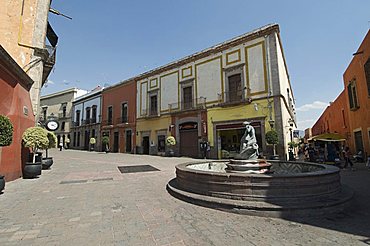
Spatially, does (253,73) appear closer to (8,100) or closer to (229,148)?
(229,148)

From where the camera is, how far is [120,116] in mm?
24594

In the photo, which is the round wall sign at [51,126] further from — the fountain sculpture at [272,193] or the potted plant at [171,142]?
the fountain sculpture at [272,193]

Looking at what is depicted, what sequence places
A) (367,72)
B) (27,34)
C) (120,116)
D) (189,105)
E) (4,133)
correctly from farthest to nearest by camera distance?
(120,116)
(189,105)
(367,72)
(27,34)
(4,133)

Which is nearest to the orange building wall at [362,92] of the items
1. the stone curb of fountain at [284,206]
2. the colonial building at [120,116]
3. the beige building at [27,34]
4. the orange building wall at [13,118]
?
the stone curb of fountain at [284,206]

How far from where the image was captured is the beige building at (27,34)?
9.05m

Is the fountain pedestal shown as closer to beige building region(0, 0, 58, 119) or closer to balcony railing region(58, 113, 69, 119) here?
beige building region(0, 0, 58, 119)

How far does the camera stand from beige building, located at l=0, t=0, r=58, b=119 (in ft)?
29.7

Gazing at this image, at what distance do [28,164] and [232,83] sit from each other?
1327 centimetres

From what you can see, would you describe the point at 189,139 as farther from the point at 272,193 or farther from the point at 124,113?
the point at 272,193

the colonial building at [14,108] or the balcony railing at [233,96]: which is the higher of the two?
the balcony railing at [233,96]

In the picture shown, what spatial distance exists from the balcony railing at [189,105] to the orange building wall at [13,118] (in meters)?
11.6

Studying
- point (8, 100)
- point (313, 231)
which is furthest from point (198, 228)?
point (8, 100)

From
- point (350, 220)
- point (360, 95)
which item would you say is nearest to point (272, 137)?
point (360, 95)

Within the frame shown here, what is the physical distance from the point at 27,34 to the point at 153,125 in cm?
1279
